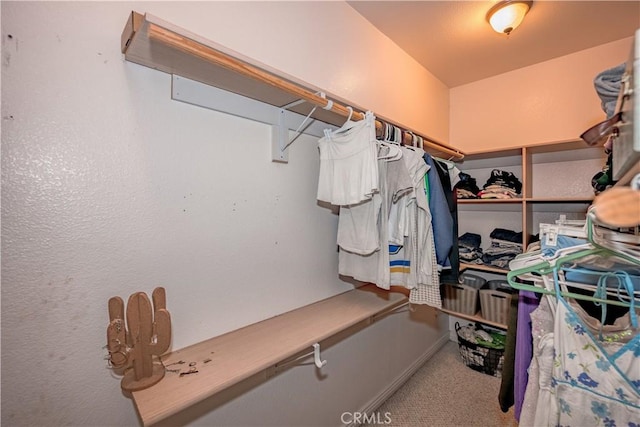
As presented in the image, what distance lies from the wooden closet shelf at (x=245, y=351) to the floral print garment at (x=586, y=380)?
28.8 inches

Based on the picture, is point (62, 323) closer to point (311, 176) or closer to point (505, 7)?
point (311, 176)

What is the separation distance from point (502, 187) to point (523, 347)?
65.4 inches

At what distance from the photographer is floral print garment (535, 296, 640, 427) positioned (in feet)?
2.24

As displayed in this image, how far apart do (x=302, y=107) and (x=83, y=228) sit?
931 mm

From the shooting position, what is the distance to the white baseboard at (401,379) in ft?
5.94

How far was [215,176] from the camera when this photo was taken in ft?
3.64

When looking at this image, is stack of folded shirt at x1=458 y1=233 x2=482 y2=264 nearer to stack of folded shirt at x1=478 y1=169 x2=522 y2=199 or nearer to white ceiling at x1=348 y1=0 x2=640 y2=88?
stack of folded shirt at x1=478 y1=169 x2=522 y2=199

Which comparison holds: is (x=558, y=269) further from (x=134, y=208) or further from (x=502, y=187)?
(x=502, y=187)

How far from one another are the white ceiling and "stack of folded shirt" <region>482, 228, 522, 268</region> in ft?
4.73

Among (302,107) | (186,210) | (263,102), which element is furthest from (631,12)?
(186,210)

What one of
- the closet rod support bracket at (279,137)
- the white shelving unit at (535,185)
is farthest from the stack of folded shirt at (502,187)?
the closet rod support bracket at (279,137)

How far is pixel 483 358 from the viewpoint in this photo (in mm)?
2223

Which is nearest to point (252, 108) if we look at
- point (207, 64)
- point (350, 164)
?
point (207, 64)

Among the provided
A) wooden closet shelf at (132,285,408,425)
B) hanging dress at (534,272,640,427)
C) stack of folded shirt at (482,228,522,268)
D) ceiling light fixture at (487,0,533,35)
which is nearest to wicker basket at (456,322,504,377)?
stack of folded shirt at (482,228,522,268)
